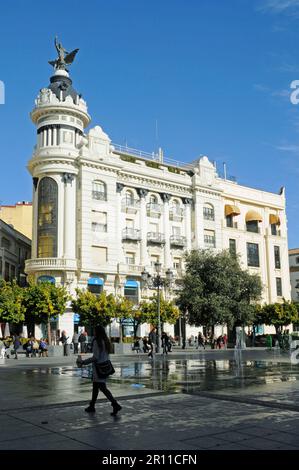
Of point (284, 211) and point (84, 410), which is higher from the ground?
point (284, 211)

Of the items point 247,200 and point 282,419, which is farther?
point 247,200

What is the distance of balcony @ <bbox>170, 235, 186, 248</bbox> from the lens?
51984 millimetres

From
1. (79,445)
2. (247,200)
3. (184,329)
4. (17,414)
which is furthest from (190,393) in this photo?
(247,200)

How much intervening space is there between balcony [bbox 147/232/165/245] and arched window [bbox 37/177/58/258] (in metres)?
9.97

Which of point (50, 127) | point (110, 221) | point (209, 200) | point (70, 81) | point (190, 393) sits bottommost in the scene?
point (190, 393)

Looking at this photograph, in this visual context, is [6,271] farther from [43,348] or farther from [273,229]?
[273,229]

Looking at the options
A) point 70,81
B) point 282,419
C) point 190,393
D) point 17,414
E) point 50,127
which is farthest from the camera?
point 70,81

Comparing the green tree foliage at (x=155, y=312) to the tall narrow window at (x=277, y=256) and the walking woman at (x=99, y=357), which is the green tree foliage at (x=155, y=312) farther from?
the walking woman at (x=99, y=357)

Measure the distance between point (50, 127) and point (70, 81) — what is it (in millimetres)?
6552

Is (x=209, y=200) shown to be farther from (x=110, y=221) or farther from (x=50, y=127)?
(x=50, y=127)

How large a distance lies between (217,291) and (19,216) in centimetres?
3263

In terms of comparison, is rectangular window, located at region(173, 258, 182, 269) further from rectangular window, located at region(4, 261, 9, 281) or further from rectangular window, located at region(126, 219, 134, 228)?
rectangular window, located at region(4, 261, 9, 281)

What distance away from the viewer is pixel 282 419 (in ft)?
25.6
